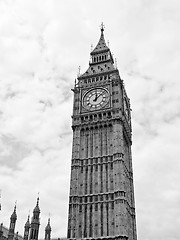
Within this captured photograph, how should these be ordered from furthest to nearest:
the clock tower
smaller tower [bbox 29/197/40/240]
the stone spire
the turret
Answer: the stone spire → the turret → smaller tower [bbox 29/197/40/240] → the clock tower

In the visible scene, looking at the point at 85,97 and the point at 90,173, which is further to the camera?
the point at 85,97

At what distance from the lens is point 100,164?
70125mm

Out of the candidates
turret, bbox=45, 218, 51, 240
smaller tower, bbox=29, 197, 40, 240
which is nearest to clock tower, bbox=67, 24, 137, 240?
smaller tower, bbox=29, 197, 40, 240

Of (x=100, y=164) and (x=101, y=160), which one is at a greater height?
(x=101, y=160)

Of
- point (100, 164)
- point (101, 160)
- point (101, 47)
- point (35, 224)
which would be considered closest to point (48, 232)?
point (35, 224)

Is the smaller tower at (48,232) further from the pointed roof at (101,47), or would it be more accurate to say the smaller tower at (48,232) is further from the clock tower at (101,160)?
the pointed roof at (101,47)

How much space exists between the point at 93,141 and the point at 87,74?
19449 mm

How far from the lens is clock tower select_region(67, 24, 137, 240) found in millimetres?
63469

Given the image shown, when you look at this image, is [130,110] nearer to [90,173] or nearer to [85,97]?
[85,97]

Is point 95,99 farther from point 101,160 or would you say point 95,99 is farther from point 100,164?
point 100,164

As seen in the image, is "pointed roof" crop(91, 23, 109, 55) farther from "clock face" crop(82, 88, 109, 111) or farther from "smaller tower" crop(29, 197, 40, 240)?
"smaller tower" crop(29, 197, 40, 240)

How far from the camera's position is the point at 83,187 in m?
A: 68.9

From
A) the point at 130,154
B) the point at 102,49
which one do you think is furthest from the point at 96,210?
the point at 102,49

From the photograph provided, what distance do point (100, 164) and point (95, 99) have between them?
Result: 53.1 ft
